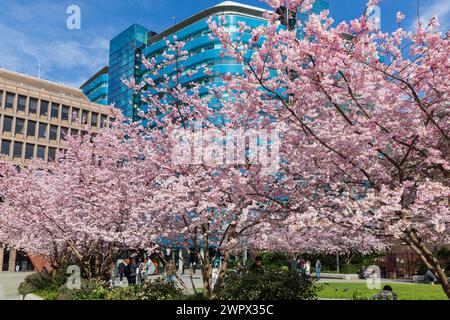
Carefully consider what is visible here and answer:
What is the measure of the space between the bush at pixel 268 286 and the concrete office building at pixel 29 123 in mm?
50648

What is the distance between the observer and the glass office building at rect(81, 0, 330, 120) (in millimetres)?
63219

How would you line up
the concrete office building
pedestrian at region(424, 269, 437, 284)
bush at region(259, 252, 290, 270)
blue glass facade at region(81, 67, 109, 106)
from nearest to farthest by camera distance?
pedestrian at region(424, 269, 437, 284) < bush at region(259, 252, 290, 270) < the concrete office building < blue glass facade at region(81, 67, 109, 106)

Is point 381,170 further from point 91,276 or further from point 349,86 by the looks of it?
point 91,276

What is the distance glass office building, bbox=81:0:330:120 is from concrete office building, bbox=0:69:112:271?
9.41 meters

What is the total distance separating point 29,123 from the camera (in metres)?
61.7

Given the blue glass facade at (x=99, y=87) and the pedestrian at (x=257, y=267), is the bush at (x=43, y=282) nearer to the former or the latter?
the pedestrian at (x=257, y=267)

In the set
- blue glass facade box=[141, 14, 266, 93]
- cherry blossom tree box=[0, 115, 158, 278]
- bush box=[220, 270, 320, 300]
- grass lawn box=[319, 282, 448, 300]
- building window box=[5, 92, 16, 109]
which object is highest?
blue glass facade box=[141, 14, 266, 93]

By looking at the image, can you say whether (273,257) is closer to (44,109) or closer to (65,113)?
(65,113)

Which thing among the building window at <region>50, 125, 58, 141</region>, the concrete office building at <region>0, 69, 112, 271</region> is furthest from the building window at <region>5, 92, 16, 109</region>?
the building window at <region>50, 125, 58, 141</region>

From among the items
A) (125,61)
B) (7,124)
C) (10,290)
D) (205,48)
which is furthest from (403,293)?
(125,61)

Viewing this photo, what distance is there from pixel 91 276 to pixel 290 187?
10380 millimetres

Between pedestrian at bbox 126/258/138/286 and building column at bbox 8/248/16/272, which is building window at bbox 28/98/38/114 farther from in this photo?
pedestrian at bbox 126/258/138/286

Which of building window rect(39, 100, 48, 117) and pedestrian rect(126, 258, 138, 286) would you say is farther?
building window rect(39, 100, 48, 117)

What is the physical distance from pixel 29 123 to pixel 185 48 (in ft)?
81.5
